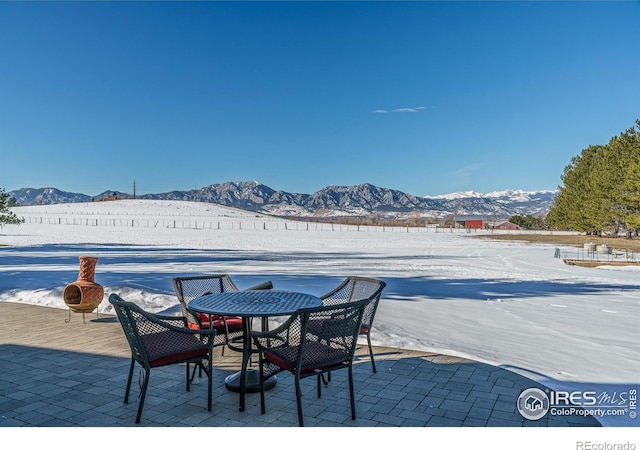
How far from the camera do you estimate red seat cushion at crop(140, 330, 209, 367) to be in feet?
10.4

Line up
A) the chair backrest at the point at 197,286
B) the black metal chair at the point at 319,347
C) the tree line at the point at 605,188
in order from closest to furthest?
1. the black metal chair at the point at 319,347
2. the chair backrest at the point at 197,286
3. the tree line at the point at 605,188

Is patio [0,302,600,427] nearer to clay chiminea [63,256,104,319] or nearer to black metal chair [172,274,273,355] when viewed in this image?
black metal chair [172,274,273,355]

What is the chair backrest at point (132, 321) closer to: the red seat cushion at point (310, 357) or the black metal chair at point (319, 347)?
the black metal chair at point (319, 347)

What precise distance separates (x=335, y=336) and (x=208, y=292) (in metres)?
2.01

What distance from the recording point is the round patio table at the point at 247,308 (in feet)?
10.8

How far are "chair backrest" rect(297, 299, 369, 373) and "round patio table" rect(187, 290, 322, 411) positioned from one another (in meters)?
0.28

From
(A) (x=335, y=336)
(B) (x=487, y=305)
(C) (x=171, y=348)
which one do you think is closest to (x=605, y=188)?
(B) (x=487, y=305)

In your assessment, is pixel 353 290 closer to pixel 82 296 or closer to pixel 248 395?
pixel 248 395

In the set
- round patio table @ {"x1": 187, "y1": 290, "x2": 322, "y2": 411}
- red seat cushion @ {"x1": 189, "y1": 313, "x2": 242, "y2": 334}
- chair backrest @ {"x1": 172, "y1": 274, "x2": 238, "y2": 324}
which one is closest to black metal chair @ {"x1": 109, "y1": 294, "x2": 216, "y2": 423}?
round patio table @ {"x1": 187, "y1": 290, "x2": 322, "y2": 411}

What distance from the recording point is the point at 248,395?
3652 mm

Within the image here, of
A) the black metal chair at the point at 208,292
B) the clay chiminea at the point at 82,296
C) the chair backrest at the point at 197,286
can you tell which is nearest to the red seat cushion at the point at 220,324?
the black metal chair at the point at 208,292
